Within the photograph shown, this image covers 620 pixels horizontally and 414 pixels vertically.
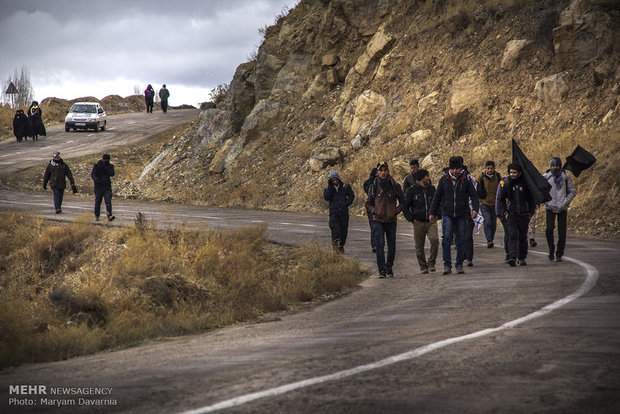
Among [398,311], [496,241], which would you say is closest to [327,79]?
[496,241]

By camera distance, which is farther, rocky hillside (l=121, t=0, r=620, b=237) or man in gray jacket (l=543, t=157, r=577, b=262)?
rocky hillside (l=121, t=0, r=620, b=237)

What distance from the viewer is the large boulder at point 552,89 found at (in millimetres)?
29400

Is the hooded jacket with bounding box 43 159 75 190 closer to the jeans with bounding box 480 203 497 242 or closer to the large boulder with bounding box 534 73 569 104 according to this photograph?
the jeans with bounding box 480 203 497 242

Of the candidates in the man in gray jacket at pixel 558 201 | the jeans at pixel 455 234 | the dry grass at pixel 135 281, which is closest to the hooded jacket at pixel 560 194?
the man in gray jacket at pixel 558 201

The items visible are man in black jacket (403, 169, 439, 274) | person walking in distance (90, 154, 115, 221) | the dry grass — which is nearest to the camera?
A: the dry grass

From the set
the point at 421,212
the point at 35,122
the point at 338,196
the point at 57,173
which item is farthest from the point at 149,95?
the point at 421,212

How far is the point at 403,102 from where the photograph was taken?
35.6m

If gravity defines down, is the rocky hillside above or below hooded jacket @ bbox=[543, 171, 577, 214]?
above

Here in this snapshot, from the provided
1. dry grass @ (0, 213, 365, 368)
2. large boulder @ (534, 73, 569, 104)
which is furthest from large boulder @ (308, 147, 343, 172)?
dry grass @ (0, 213, 365, 368)

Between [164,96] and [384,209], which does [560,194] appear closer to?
[384,209]

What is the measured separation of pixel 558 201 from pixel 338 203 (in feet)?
15.5

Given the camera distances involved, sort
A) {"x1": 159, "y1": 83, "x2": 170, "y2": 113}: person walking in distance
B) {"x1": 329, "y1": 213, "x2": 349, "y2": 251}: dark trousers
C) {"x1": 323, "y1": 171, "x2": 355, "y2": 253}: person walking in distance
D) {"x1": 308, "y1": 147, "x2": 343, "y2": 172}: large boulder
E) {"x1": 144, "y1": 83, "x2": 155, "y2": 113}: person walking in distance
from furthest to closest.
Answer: {"x1": 144, "y1": 83, "x2": 155, "y2": 113}: person walking in distance, {"x1": 159, "y1": 83, "x2": 170, "y2": 113}: person walking in distance, {"x1": 308, "y1": 147, "x2": 343, "y2": 172}: large boulder, {"x1": 329, "y1": 213, "x2": 349, "y2": 251}: dark trousers, {"x1": 323, "y1": 171, "x2": 355, "y2": 253}: person walking in distance

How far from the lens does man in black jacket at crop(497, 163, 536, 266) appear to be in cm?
1453

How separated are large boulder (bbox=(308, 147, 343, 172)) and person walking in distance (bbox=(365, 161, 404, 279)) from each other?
20.8m
